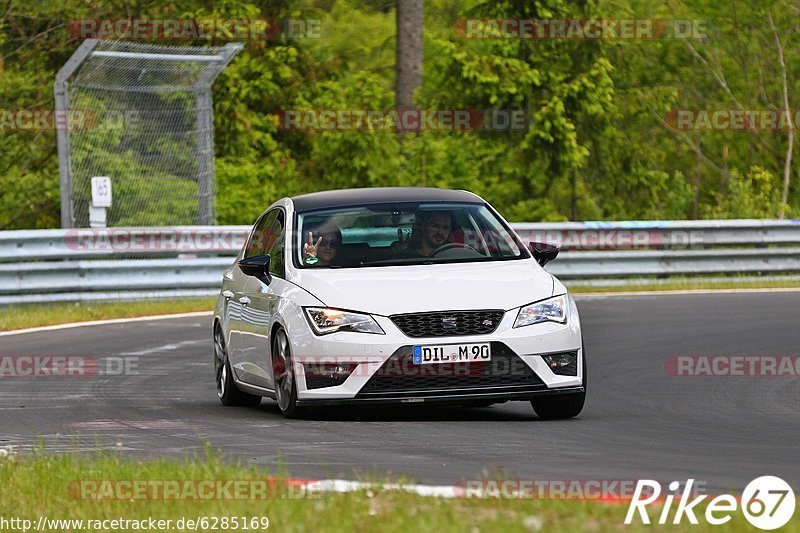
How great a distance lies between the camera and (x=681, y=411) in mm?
11453

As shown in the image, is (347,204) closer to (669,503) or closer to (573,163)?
(669,503)

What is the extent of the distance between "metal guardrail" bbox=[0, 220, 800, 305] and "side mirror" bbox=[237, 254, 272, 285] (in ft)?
34.8

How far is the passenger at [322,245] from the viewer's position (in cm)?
1152

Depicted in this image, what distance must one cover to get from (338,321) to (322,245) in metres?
1.16

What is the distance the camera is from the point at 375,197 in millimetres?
12125

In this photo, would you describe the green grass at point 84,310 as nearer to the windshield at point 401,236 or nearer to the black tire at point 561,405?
the windshield at point 401,236

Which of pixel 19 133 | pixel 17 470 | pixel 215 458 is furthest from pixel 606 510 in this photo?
pixel 19 133

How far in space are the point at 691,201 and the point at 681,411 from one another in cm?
3225

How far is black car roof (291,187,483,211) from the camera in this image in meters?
12.1

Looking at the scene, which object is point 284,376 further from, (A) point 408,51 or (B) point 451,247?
(A) point 408,51

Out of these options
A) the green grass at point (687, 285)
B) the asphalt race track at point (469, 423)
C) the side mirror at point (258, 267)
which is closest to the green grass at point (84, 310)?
the asphalt race track at point (469, 423)

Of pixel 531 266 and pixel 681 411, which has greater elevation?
pixel 531 266

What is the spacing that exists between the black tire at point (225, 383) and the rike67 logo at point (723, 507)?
609 centimetres

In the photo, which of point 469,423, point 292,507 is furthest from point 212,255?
point 292,507
